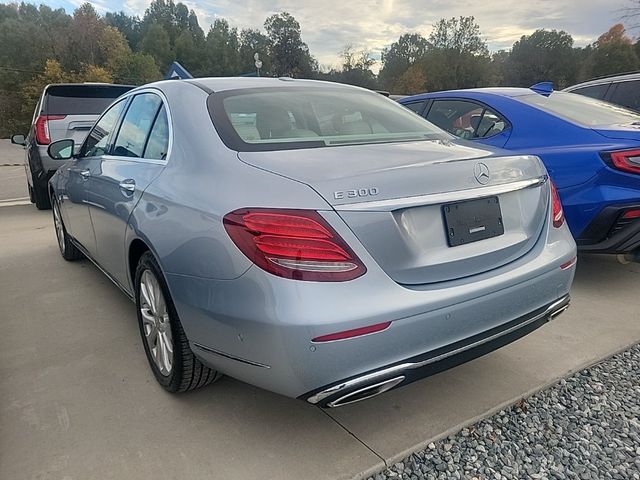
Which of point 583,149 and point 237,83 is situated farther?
point 583,149

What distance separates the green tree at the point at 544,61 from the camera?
62250 mm

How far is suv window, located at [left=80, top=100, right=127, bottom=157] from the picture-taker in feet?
10.7

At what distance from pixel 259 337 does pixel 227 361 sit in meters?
0.27

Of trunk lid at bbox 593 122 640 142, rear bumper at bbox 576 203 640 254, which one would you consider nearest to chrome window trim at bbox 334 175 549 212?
rear bumper at bbox 576 203 640 254

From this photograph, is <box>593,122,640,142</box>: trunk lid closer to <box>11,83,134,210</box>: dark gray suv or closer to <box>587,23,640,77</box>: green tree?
<box>11,83,134,210</box>: dark gray suv

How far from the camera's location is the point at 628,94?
5980mm

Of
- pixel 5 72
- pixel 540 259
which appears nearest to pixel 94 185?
pixel 540 259

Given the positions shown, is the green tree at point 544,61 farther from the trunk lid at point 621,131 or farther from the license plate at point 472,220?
the license plate at point 472,220

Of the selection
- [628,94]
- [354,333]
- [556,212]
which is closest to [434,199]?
[354,333]

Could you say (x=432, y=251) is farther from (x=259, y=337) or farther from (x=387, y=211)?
(x=259, y=337)

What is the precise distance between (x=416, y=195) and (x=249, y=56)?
85.1m

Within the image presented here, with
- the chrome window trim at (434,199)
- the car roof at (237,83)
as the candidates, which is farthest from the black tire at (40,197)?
the chrome window trim at (434,199)

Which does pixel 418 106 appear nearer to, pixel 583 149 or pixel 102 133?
pixel 583 149

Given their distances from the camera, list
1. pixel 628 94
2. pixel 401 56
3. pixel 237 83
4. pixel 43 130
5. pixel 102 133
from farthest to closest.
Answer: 1. pixel 401 56
2. pixel 43 130
3. pixel 628 94
4. pixel 102 133
5. pixel 237 83
